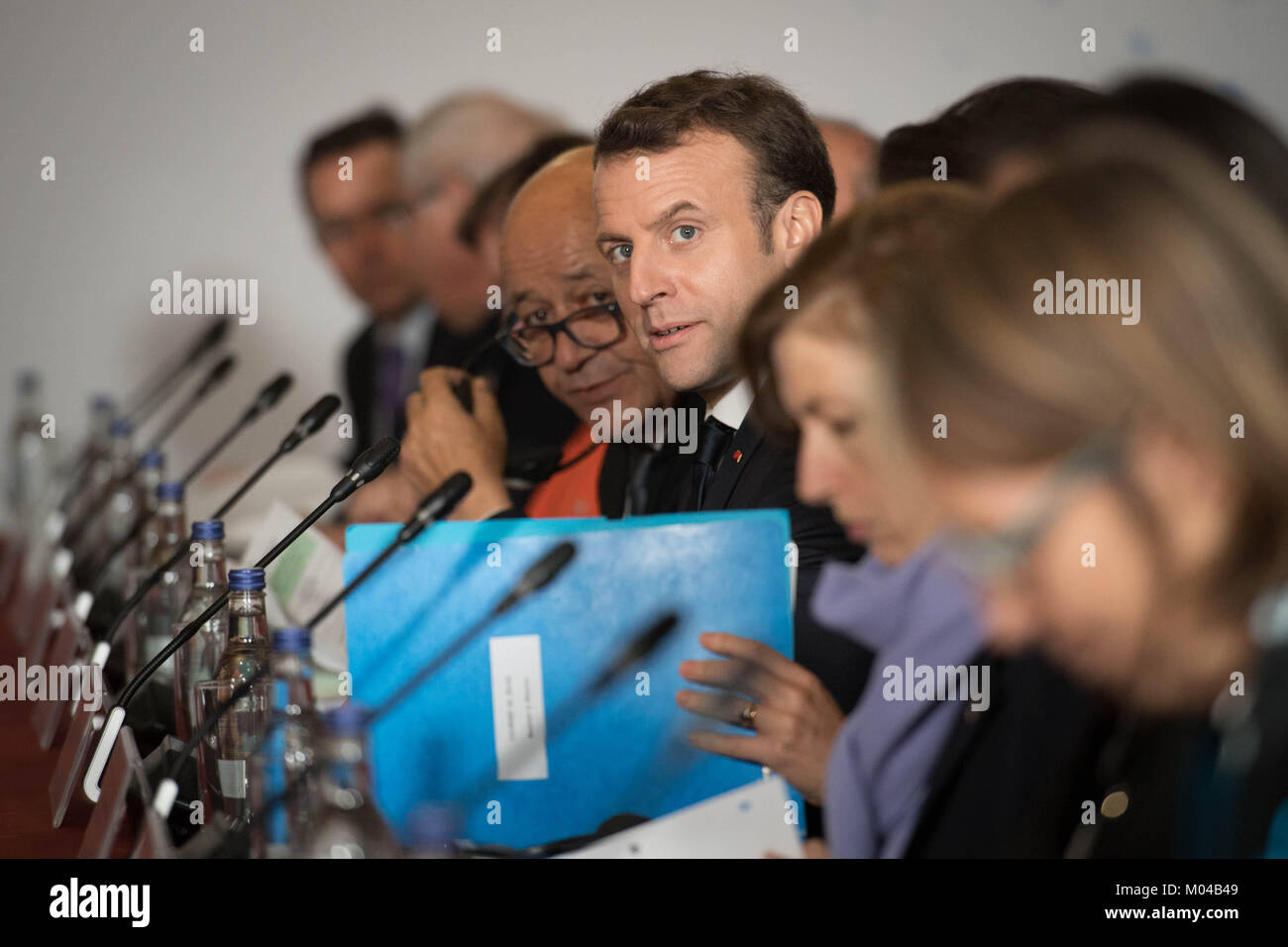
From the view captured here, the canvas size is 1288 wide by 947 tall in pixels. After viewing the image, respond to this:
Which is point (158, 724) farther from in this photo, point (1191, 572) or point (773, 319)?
point (1191, 572)

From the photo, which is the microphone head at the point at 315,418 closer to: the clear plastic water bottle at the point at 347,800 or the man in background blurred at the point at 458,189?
the clear plastic water bottle at the point at 347,800

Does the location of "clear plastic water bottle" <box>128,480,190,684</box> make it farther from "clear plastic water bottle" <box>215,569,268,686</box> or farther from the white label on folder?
the white label on folder

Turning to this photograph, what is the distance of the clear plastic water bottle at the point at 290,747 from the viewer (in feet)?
3.43

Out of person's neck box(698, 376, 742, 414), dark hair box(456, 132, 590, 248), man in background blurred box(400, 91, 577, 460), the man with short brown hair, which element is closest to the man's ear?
the man with short brown hair

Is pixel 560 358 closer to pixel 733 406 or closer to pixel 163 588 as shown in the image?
pixel 733 406

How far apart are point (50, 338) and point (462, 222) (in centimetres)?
105

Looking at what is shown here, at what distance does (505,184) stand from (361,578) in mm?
1756

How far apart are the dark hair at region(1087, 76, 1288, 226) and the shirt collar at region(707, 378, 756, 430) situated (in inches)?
21.6

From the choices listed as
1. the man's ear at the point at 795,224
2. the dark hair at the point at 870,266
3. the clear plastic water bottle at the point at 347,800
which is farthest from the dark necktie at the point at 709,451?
the clear plastic water bottle at the point at 347,800

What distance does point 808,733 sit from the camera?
1288 mm

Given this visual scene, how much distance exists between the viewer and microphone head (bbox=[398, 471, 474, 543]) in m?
1.23

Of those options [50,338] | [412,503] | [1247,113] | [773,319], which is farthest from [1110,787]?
[50,338]

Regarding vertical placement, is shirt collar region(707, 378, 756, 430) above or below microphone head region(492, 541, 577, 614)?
above

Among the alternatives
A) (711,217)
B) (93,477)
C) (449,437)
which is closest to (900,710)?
(711,217)
